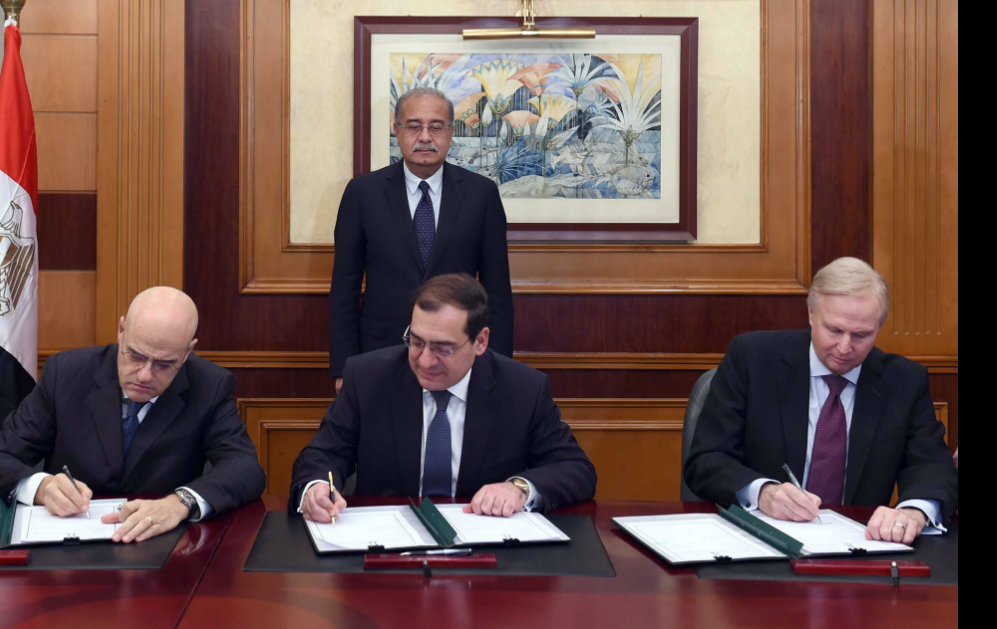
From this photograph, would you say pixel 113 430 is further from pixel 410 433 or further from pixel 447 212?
pixel 447 212

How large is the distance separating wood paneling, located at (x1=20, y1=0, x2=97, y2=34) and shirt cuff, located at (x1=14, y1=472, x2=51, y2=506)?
8.40 feet

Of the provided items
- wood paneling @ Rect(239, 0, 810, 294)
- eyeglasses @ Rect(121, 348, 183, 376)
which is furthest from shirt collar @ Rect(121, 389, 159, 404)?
wood paneling @ Rect(239, 0, 810, 294)

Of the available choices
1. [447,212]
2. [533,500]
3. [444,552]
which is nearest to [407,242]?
[447,212]

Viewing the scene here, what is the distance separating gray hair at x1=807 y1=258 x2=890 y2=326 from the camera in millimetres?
2422

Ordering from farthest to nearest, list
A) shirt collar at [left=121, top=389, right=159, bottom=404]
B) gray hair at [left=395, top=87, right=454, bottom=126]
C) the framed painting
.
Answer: the framed painting
gray hair at [left=395, top=87, right=454, bottom=126]
shirt collar at [left=121, top=389, right=159, bottom=404]

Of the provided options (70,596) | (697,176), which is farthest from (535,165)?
(70,596)

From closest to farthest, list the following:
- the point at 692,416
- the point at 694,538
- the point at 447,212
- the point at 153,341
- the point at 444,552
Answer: the point at 444,552
the point at 694,538
the point at 153,341
the point at 692,416
the point at 447,212

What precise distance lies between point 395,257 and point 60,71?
1764mm

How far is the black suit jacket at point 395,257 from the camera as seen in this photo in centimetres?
346

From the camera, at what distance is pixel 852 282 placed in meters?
2.42

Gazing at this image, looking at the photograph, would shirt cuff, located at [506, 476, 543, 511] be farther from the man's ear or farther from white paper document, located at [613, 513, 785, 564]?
the man's ear

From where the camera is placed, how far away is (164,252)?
3.97 meters
